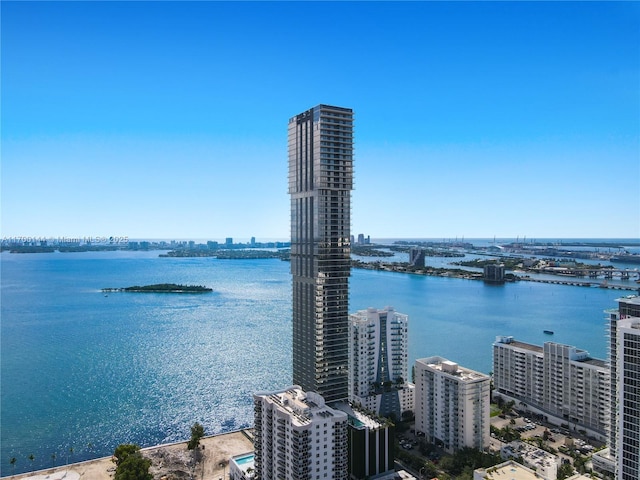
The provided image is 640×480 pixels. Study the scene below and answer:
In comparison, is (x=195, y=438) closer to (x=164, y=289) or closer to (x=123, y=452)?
(x=123, y=452)

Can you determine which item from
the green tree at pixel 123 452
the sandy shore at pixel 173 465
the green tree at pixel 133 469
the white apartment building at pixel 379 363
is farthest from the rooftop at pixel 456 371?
the green tree at pixel 123 452

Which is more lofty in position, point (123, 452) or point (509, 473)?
point (509, 473)

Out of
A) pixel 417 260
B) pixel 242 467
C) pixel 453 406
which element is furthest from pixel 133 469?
pixel 417 260

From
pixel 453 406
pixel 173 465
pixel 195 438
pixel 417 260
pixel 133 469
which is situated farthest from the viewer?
pixel 417 260

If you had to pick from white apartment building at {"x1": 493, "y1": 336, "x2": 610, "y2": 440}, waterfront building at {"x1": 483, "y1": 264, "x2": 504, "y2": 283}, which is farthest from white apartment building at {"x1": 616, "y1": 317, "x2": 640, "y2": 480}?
waterfront building at {"x1": 483, "y1": 264, "x2": 504, "y2": 283}

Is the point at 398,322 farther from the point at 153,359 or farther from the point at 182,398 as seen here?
the point at 153,359

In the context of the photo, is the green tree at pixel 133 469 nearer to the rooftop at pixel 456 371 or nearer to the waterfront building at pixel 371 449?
the waterfront building at pixel 371 449
